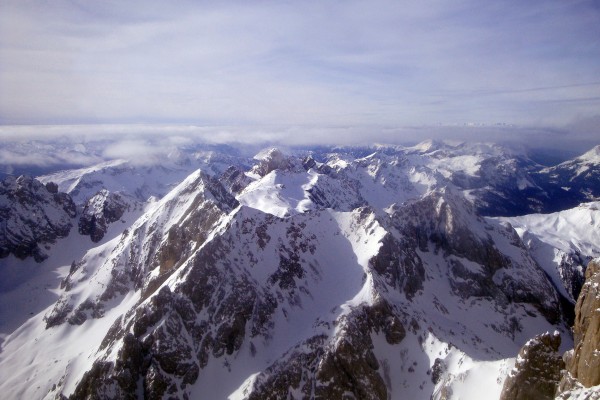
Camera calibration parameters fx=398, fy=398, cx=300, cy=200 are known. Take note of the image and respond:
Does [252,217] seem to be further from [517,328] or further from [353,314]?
[517,328]

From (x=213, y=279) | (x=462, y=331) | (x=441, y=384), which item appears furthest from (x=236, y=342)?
(x=462, y=331)

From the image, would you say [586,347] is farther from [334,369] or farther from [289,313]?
[289,313]

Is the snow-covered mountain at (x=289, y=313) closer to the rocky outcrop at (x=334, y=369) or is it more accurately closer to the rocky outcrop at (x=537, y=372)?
the rocky outcrop at (x=334, y=369)

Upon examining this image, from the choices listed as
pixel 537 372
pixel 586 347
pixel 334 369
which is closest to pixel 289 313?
pixel 334 369

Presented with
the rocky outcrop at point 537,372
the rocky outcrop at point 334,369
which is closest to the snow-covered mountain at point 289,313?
the rocky outcrop at point 334,369

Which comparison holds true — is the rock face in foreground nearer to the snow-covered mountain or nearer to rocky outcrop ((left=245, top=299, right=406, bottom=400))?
the snow-covered mountain

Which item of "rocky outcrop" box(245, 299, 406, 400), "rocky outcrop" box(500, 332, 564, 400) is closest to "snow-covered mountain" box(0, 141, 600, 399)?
"rocky outcrop" box(245, 299, 406, 400)
